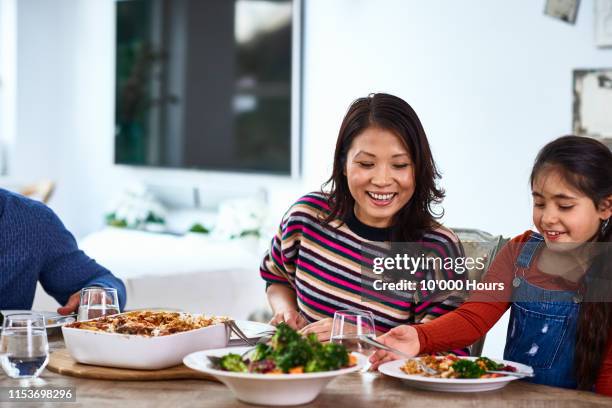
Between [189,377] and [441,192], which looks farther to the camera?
[441,192]

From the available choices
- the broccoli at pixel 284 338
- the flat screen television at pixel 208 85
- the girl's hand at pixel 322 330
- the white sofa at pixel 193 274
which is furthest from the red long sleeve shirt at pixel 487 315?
the flat screen television at pixel 208 85

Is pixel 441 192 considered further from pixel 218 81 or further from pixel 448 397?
pixel 218 81

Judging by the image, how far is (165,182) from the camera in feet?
17.5

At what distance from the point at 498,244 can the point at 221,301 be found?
2024mm

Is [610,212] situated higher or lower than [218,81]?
lower

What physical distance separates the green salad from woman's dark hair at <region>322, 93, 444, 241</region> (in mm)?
619

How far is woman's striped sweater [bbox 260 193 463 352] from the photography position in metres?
1.98

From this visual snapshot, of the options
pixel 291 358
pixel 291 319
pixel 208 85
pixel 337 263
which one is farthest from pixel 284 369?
pixel 208 85

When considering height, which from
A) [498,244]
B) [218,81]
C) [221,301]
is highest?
[218,81]

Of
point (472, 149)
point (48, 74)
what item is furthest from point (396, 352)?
point (48, 74)

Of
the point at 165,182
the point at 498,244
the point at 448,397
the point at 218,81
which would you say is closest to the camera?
the point at 448,397

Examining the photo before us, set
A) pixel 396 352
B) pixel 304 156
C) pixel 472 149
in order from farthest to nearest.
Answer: pixel 304 156
pixel 472 149
pixel 396 352

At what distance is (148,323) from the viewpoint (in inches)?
65.9

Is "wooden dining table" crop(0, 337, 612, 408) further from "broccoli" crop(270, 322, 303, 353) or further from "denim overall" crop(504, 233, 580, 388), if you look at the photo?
"denim overall" crop(504, 233, 580, 388)
